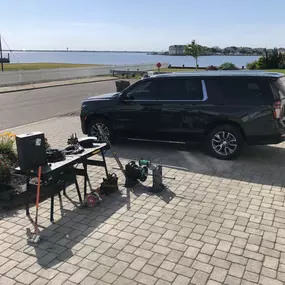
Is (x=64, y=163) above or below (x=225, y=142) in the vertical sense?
above

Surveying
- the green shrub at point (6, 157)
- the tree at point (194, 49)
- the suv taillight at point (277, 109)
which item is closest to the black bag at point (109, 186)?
the green shrub at point (6, 157)

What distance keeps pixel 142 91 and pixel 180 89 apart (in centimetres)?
94

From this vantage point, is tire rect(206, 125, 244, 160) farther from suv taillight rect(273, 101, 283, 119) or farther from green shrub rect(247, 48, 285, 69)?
green shrub rect(247, 48, 285, 69)

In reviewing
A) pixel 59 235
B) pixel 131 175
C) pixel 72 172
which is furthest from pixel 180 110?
pixel 59 235

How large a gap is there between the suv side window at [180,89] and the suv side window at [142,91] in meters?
0.17

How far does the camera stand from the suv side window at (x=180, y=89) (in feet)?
25.6

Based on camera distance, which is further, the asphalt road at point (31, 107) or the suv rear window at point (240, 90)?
the asphalt road at point (31, 107)

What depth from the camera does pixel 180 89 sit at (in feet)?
26.2

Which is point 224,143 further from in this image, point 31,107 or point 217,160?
point 31,107

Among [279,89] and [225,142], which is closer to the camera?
[279,89]

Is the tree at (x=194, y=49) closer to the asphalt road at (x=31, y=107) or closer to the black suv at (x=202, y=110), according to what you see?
the asphalt road at (x=31, y=107)

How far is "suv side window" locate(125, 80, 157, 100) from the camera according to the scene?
8203 mm

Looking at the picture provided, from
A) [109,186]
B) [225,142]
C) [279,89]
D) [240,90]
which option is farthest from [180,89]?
[109,186]

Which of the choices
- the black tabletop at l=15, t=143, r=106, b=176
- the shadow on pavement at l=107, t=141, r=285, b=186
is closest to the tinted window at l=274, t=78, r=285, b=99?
the shadow on pavement at l=107, t=141, r=285, b=186
